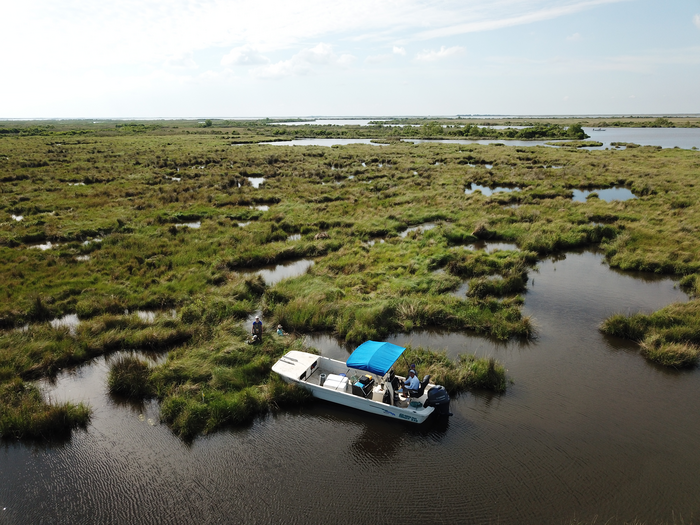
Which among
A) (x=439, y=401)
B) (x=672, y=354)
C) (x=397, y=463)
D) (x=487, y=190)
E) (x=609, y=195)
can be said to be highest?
(x=487, y=190)

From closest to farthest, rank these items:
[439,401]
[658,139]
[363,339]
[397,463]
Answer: [397,463]
[439,401]
[363,339]
[658,139]

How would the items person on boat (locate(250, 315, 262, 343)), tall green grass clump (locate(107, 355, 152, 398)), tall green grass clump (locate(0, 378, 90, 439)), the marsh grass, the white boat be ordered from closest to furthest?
tall green grass clump (locate(0, 378, 90, 439)) < the white boat < tall green grass clump (locate(107, 355, 152, 398)) < the marsh grass < person on boat (locate(250, 315, 262, 343))

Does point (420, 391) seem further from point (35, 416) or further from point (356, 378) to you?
point (35, 416)

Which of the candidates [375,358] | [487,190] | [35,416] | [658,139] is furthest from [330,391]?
[658,139]

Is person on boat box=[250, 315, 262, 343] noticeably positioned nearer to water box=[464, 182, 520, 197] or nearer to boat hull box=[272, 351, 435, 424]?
boat hull box=[272, 351, 435, 424]

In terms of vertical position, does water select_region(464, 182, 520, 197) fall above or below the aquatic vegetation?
above

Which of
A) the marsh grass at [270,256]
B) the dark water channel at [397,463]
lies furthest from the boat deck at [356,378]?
the marsh grass at [270,256]

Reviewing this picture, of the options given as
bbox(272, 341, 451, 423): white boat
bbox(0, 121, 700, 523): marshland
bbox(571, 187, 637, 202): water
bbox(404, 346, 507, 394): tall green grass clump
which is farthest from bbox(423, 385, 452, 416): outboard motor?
bbox(571, 187, 637, 202): water

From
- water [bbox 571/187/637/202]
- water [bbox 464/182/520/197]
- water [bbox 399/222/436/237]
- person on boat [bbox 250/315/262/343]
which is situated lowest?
person on boat [bbox 250/315/262/343]
